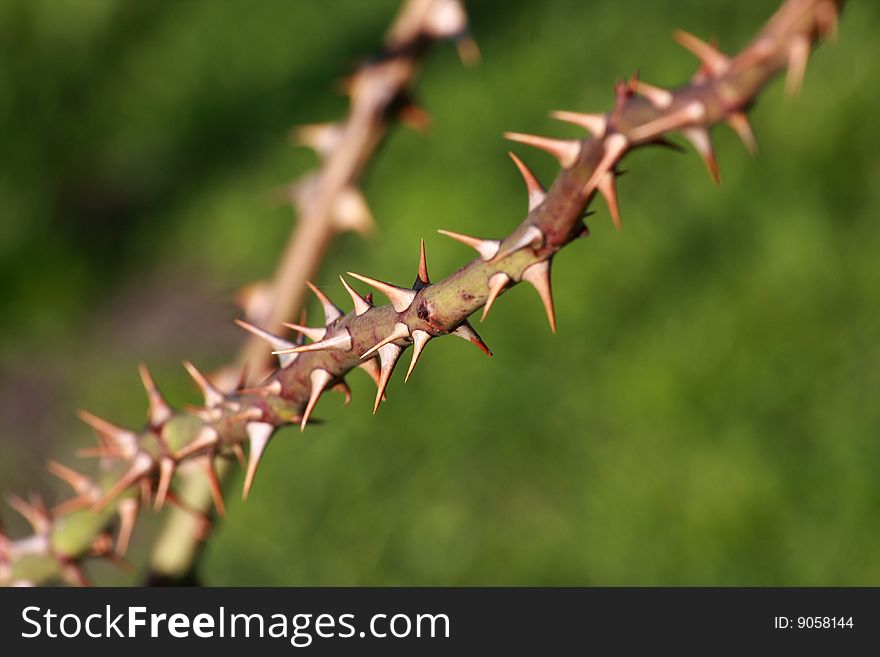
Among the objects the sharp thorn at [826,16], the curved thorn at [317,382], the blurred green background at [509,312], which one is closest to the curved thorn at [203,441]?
the curved thorn at [317,382]

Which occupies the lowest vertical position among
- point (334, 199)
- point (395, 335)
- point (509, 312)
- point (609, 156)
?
point (395, 335)

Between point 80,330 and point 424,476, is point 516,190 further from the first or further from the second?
point 80,330

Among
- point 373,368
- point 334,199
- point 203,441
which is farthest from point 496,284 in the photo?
point 334,199

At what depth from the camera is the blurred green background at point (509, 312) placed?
2920mm

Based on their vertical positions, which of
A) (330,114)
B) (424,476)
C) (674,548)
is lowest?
(674,548)

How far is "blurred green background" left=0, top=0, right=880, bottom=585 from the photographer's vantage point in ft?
9.58

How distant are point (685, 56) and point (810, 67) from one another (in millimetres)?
388

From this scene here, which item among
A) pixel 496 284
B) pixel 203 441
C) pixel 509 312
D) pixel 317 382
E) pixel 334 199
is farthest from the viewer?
pixel 509 312

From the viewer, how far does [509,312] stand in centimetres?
317

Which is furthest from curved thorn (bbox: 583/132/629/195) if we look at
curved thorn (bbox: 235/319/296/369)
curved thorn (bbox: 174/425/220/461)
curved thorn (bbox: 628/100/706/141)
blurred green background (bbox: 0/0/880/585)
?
blurred green background (bbox: 0/0/880/585)

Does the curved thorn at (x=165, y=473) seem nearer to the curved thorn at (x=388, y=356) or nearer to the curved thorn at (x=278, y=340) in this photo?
the curved thorn at (x=278, y=340)

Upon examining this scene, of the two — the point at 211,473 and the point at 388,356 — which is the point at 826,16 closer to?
the point at 388,356
